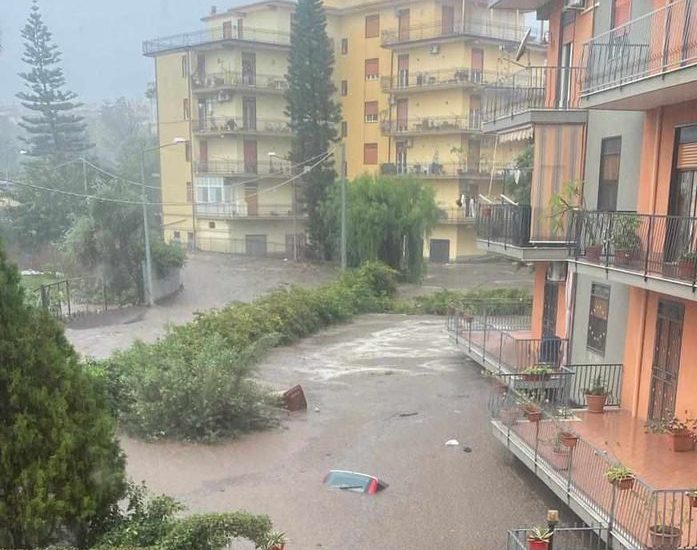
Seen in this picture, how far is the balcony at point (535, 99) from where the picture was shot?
556 inches

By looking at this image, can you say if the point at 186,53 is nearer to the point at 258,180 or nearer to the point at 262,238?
the point at 258,180

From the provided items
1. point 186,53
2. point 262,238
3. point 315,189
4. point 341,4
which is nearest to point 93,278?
point 315,189

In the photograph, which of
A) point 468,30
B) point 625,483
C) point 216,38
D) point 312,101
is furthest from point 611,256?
point 216,38

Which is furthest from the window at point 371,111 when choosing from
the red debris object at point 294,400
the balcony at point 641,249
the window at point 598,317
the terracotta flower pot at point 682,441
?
the terracotta flower pot at point 682,441

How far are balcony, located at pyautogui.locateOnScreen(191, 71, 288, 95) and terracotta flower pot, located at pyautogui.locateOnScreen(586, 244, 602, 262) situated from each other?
4170 centimetres

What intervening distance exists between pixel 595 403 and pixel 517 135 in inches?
263

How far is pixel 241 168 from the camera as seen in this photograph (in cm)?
5084

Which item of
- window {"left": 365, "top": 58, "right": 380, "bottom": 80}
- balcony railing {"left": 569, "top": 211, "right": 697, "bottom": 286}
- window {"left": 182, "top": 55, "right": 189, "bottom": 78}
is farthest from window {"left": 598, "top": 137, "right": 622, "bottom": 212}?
window {"left": 182, "top": 55, "right": 189, "bottom": 78}

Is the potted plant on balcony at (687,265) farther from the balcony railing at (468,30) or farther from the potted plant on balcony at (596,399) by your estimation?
the balcony railing at (468,30)

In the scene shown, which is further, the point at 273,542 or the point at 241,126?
the point at 241,126

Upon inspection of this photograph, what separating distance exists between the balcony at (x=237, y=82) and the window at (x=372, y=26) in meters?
7.75

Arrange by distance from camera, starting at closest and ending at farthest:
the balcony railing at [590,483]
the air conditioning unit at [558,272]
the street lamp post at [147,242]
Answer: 1. the balcony railing at [590,483]
2. the air conditioning unit at [558,272]
3. the street lamp post at [147,242]

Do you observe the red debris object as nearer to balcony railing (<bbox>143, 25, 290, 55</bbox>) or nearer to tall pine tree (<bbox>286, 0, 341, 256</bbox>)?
tall pine tree (<bbox>286, 0, 341, 256</bbox>)

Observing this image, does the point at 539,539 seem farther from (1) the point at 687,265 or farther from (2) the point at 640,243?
(2) the point at 640,243
